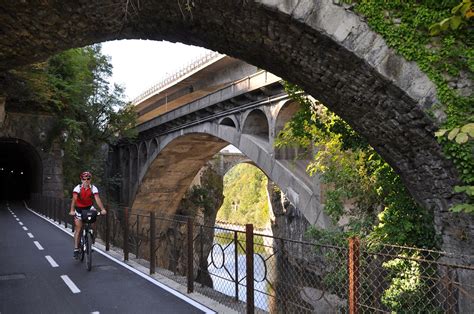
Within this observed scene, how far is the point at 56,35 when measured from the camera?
5.80 m

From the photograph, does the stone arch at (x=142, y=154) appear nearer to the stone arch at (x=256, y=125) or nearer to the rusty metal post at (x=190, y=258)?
the stone arch at (x=256, y=125)

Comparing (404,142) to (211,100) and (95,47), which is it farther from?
(95,47)

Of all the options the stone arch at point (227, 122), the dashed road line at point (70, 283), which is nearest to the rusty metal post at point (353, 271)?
the dashed road line at point (70, 283)

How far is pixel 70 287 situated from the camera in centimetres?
650

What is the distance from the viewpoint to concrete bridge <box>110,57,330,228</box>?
523 inches

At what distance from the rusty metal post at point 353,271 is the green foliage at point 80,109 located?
826 inches

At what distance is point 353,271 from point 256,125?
40.0 feet

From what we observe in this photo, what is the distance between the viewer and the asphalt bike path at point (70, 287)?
555 centimetres

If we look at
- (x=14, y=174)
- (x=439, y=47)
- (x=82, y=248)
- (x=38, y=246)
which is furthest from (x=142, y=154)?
(x=439, y=47)

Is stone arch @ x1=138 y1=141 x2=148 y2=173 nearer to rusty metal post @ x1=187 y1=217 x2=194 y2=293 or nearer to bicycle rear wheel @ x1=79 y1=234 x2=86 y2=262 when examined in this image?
bicycle rear wheel @ x1=79 y1=234 x2=86 y2=262

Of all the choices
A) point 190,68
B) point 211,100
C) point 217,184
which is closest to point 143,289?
point 211,100

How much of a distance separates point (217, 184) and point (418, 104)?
1171 inches

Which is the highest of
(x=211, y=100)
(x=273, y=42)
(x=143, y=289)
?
(x=211, y=100)

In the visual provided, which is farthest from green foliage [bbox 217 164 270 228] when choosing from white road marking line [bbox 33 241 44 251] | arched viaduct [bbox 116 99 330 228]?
white road marking line [bbox 33 241 44 251]
